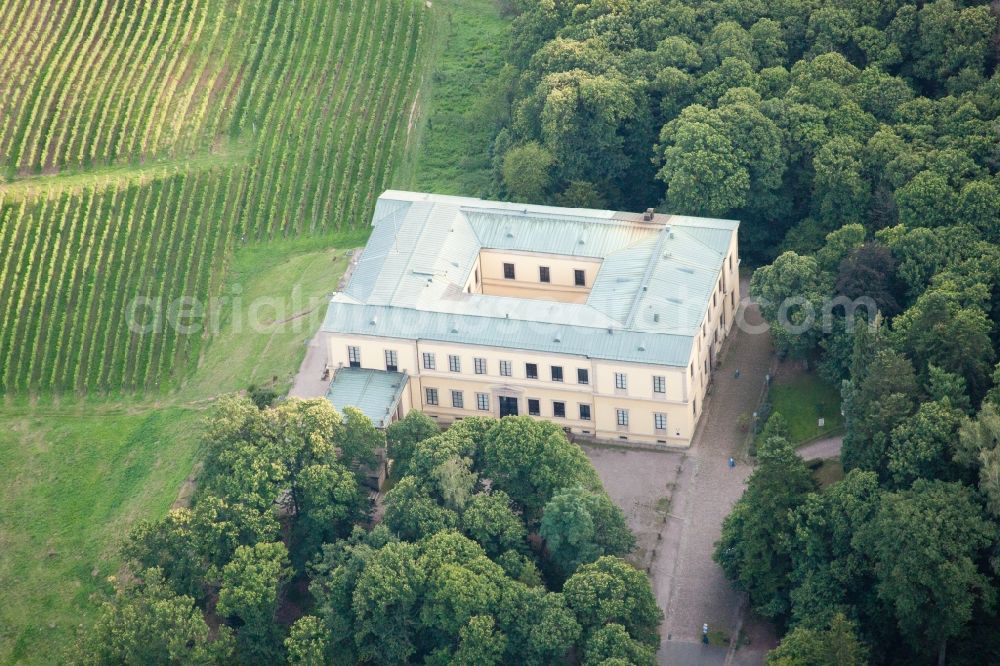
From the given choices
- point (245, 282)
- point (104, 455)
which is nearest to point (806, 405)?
point (245, 282)

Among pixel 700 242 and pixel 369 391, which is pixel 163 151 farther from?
pixel 700 242

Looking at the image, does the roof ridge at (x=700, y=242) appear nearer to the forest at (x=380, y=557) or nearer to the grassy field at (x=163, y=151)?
the forest at (x=380, y=557)

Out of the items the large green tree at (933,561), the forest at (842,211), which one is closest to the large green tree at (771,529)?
the forest at (842,211)

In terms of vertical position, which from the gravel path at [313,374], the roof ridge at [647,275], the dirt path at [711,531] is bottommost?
the dirt path at [711,531]

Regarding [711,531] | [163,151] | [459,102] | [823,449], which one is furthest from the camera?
[459,102]

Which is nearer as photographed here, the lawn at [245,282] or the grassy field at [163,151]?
the lawn at [245,282]
